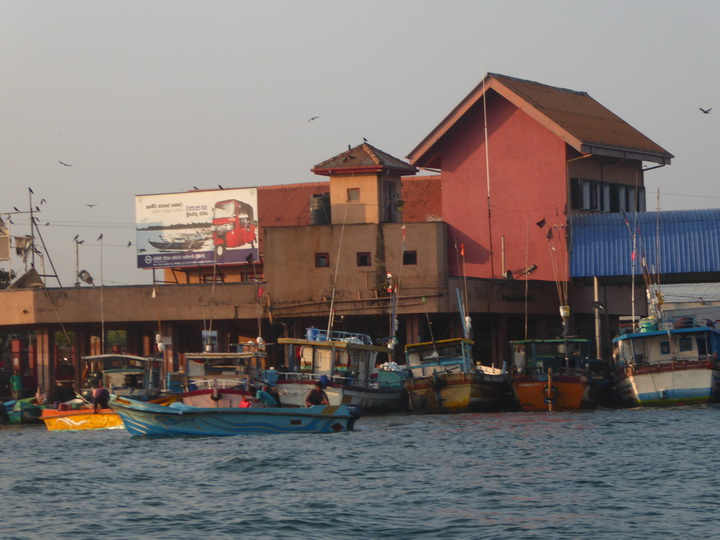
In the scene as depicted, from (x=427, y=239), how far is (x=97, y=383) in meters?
15.3

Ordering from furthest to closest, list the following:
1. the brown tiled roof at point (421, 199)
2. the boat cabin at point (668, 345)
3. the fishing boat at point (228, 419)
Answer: the brown tiled roof at point (421, 199) < the boat cabin at point (668, 345) < the fishing boat at point (228, 419)

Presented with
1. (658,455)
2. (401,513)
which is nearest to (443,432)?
(658,455)

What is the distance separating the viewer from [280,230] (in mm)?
57875

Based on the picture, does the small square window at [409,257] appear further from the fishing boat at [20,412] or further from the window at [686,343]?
the fishing boat at [20,412]

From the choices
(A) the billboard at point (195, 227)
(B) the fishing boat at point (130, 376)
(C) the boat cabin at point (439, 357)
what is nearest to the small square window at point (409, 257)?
(C) the boat cabin at point (439, 357)

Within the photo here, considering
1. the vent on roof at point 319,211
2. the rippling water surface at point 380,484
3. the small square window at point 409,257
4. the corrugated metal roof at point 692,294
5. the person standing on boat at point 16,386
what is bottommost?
the rippling water surface at point 380,484

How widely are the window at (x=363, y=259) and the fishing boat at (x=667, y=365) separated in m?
11.8

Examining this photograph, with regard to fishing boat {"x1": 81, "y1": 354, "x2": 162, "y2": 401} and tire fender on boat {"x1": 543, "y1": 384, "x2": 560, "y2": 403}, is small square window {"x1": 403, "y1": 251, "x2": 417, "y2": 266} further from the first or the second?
fishing boat {"x1": 81, "y1": 354, "x2": 162, "y2": 401}

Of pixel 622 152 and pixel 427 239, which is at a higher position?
pixel 622 152

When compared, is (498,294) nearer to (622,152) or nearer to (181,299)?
(622,152)

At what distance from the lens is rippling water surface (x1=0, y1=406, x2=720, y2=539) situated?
2253cm

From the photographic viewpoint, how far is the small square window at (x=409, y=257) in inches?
2228

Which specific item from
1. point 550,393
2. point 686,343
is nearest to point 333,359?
point 550,393

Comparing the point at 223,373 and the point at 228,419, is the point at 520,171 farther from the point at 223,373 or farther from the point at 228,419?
the point at 228,419
